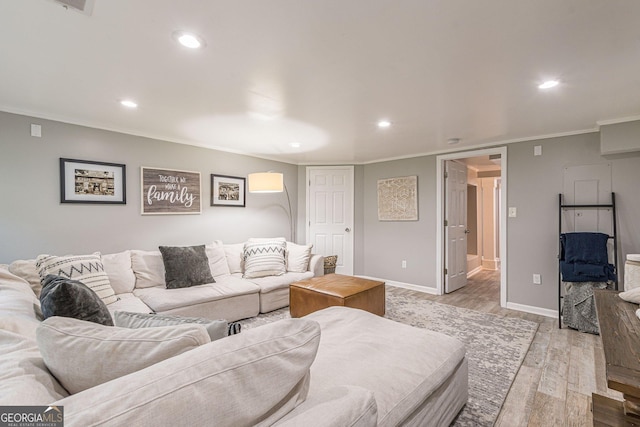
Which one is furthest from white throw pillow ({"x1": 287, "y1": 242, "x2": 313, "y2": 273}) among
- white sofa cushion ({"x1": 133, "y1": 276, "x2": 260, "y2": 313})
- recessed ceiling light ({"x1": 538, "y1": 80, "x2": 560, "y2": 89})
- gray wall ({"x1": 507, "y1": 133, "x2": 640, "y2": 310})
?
recessed ceiling light ({"x1": 538, "y1": 80, "x2": 560, "y2": 89})

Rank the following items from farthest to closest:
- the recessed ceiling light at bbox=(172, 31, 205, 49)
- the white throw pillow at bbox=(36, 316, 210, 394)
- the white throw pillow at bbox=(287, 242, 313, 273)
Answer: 1. the white throw pillow at bbox=(287, 242, 313, 273)
2. the recessed ceiling light at bbox=(172, 31, 205, 49)
3. the white throw pillow at bbox=(36, 316, 210, 394)

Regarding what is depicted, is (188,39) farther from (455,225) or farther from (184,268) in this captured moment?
(455,225)

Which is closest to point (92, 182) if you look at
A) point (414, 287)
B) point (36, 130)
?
point (36, 130)

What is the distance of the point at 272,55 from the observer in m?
1.79

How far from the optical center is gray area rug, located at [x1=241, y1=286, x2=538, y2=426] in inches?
73.3

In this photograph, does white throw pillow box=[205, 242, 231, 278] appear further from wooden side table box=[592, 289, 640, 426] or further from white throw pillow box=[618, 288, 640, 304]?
Answer: white throw pillow box=[618, 288, 640, 304]

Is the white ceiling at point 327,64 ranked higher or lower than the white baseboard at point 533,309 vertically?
higher

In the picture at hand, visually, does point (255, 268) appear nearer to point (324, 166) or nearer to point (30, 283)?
point (30, 283)

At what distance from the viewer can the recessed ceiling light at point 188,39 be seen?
158 cm

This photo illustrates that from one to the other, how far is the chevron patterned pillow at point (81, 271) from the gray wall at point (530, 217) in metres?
4.01

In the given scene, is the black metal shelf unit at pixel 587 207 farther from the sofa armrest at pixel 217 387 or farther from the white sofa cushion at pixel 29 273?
the white sofa cushion at pixel 29 273

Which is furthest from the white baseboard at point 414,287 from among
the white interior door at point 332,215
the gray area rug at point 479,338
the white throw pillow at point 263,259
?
the white throw pillow at point 263,259

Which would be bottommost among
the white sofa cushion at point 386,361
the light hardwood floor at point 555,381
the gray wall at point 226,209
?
the light hardwood floor at point 555,381

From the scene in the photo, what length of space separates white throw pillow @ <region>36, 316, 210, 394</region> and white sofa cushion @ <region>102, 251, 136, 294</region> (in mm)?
2324
